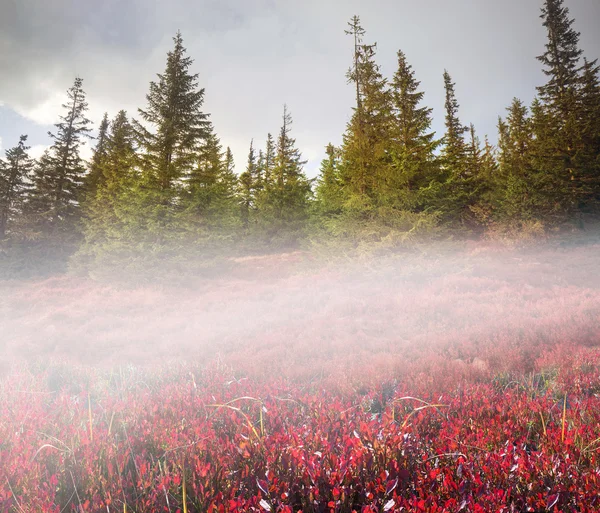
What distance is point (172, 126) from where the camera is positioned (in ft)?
61.9

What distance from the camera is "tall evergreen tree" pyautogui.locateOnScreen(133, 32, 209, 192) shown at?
1833 centimetres

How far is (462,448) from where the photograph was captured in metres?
2.46

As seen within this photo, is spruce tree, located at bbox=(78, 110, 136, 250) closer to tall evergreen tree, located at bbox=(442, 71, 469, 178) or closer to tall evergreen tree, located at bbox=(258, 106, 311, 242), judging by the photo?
tall evergreen tree, located at bbox=(258, 106, 311, 242)

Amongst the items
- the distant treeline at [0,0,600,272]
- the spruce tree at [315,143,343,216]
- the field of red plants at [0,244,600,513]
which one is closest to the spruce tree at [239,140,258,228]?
the distant treeline at [0,0,600,272]

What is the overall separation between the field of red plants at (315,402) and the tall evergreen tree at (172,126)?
874cm

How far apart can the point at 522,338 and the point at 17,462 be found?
8.57 metres

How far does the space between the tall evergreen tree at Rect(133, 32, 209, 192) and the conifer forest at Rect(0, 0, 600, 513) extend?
16 cm

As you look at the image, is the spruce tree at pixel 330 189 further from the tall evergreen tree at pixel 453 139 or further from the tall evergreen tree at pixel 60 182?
the tall evergreen tree at pixel 60 182

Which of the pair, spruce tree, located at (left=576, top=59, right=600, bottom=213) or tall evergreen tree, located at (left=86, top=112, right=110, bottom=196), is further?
tall evergreen tree, located at (left=86, top=112, right=110, bottom=196)

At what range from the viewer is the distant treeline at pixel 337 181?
1722 centimetres

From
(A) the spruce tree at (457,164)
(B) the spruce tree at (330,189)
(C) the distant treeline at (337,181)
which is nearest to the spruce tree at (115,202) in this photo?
(C) the distant treeline at (337,181)

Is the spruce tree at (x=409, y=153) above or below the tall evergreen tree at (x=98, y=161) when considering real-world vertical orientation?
below

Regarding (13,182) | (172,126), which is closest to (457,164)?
(172,126)

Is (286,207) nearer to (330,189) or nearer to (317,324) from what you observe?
(330,189)
